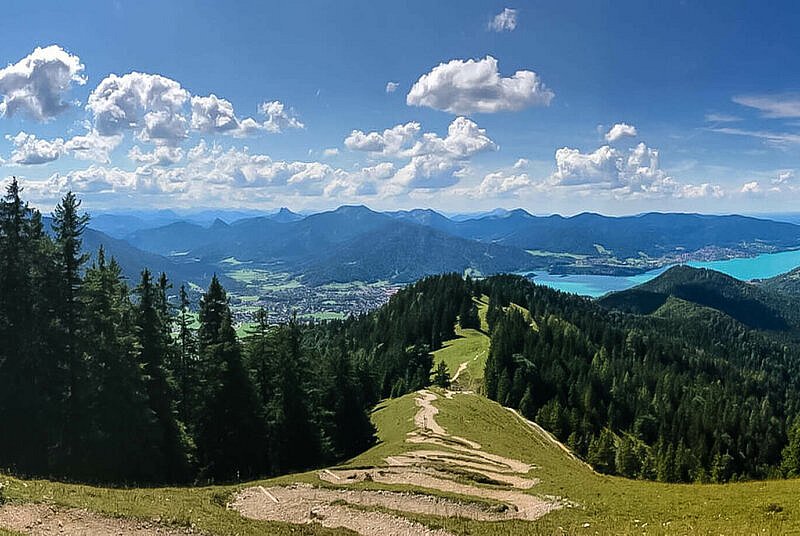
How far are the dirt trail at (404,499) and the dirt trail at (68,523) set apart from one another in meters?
6.10

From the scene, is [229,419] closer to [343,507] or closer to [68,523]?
[343,507]

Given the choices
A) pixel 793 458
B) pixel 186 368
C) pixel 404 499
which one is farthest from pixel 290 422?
pixel 793 458

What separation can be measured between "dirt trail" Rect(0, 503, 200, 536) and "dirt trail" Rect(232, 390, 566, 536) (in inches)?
240

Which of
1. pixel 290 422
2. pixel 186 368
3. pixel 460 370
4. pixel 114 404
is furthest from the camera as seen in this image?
pixel 460 370

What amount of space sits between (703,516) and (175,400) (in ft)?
132

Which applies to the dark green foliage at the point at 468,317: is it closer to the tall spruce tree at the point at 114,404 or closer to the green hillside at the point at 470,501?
the green hillside at the point at 470,501

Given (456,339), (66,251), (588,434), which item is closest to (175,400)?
(66,251)

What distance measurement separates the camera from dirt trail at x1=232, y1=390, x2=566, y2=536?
26.2 meters

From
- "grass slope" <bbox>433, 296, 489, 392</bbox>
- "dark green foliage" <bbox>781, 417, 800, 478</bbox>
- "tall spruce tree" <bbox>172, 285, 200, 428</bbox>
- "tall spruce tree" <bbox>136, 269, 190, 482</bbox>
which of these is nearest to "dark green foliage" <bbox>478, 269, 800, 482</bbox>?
"grass slope" <bbox>433, 296, 489, 392</bbox>

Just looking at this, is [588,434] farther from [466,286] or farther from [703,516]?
[466,286]

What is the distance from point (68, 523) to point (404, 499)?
1647cm

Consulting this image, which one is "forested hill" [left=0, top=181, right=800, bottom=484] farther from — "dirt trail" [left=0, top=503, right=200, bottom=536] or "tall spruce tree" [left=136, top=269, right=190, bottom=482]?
"dirt trail" [left=0, top=503, right=200, bottom=536]

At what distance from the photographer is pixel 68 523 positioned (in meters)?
20.3

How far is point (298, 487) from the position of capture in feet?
105
